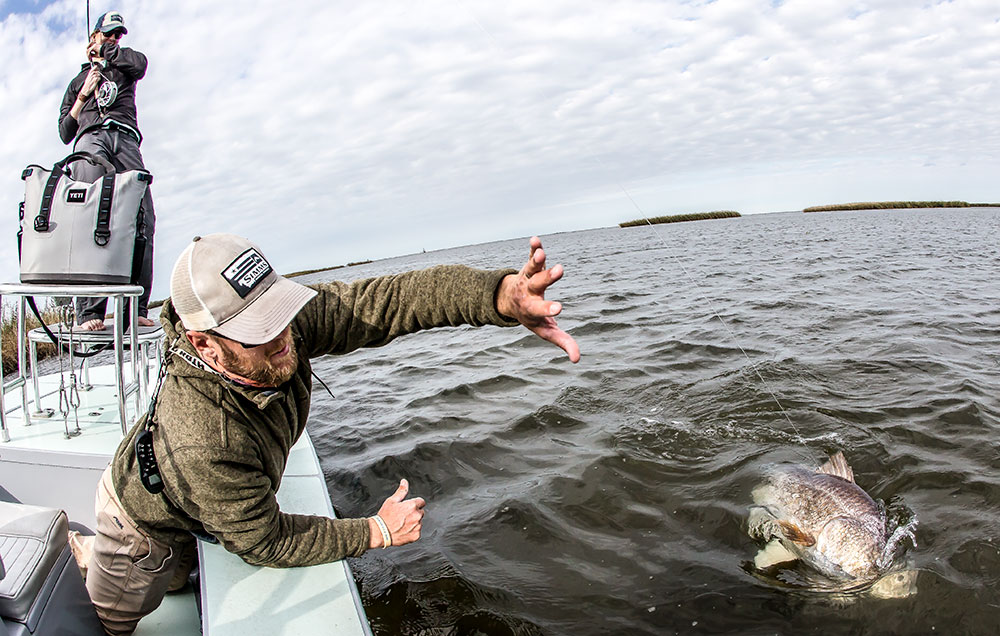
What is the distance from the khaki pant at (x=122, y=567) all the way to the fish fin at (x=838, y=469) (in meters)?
3.82

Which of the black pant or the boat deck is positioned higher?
the black pant

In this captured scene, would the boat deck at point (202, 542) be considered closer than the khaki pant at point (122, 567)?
Yes

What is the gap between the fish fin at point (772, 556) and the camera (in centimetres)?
326

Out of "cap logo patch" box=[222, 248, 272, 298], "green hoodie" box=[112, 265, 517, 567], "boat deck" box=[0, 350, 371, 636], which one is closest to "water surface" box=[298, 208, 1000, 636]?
"boat deck" box=[0, 350, 371, 636]

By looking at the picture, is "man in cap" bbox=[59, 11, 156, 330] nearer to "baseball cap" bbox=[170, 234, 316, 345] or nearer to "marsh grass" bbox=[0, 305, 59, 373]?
"baseball cap" bbox=[170, 234, 316, 345]

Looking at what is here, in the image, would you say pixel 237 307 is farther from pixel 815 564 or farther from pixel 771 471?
pixel 771 471

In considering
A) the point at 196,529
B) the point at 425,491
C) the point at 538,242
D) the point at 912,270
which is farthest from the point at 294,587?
the point at 912,270

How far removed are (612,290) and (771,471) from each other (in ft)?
30.9

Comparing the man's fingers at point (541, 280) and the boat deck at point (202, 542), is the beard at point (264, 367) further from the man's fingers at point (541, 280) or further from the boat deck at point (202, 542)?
the man's fingers at point (541, 280)

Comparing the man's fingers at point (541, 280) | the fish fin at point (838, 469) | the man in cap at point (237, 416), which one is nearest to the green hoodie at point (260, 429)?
the man in cap at point (237, 416)

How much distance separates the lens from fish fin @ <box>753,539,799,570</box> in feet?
10.7

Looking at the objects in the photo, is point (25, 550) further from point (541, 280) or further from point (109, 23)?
point (109, 23)

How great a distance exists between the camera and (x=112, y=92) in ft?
13.9

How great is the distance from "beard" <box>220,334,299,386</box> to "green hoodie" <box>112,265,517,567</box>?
0.05 metres
